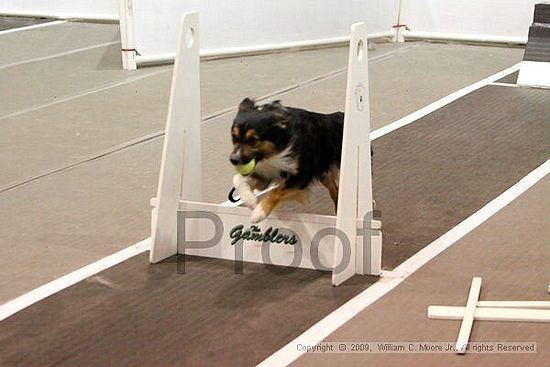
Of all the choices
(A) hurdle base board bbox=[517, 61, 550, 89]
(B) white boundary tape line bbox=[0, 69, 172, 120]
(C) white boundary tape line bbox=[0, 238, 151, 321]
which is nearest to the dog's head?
(C) white boundary tape line bbox=[0, 238, 151, 321]

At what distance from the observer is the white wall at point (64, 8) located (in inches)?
388

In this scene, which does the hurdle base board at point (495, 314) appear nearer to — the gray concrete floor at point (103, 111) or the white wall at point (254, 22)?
the gray concrete floor at point (103, 111)

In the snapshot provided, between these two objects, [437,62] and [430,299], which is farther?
[437,62]

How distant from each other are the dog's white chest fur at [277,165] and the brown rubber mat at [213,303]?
40 cm

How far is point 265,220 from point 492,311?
905 millimetres

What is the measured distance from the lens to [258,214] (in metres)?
3.39

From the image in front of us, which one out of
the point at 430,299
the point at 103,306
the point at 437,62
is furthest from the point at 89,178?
the point at 437,62

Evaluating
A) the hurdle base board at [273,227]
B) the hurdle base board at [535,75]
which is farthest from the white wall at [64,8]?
the hurdle base board at [273,227]

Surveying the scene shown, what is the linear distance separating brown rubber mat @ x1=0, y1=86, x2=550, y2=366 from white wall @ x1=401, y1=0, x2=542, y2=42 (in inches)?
160

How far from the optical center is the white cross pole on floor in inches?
122

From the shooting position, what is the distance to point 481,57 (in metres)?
8.02

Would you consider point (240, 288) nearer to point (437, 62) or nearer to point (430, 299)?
point (430, 299)

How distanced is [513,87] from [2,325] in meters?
4.69

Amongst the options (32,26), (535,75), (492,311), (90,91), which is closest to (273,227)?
(492,311)
